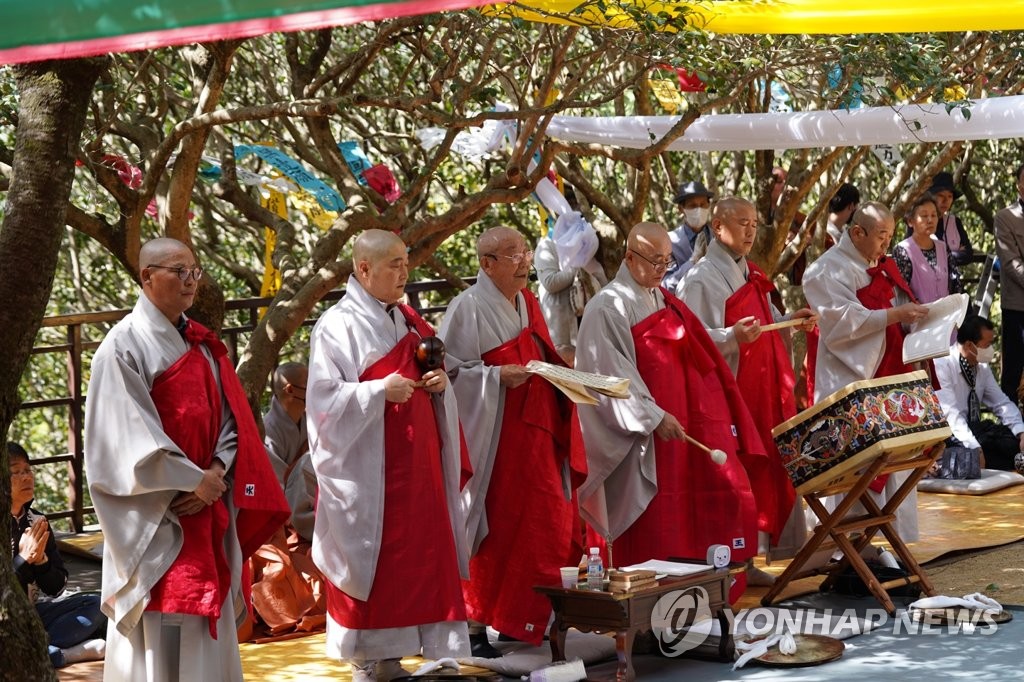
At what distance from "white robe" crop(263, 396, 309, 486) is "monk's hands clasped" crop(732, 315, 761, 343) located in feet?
6.88

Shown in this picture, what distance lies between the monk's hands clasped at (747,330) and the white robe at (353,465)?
71.9 inches

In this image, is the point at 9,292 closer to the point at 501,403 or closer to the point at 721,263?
the point at 501,403

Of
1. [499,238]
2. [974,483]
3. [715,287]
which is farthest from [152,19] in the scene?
[974,483]

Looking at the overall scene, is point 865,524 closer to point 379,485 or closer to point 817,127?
point 379,485

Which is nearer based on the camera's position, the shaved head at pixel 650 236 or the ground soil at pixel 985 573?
the shaved head at pixel 650 236

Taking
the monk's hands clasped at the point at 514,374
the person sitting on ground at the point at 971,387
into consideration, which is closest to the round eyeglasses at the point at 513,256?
the monk's hands clasped at the point at 514,374

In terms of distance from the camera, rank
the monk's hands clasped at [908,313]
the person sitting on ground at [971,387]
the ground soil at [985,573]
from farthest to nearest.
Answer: the person sitting on ground at [971,387] < the monk's hands clasped at [908,313] < the ground soil at [985,573]

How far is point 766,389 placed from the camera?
697cm

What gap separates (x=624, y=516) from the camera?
6203 millimetres

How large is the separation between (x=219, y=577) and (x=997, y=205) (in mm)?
11281

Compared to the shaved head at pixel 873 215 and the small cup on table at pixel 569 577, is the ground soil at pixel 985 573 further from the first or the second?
the small cup on table at pixel 569 577

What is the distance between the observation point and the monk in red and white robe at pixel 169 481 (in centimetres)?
474

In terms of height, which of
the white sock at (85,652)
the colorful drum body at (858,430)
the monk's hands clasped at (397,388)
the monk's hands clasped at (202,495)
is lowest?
the white sock at (85,652)

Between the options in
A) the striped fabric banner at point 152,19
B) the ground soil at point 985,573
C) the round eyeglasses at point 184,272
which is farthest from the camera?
the ground soil at point 985,573
